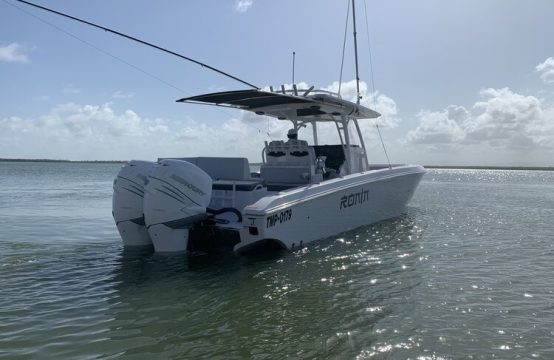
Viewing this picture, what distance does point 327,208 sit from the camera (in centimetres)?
838

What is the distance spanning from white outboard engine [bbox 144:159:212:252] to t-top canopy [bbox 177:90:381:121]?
2137mm

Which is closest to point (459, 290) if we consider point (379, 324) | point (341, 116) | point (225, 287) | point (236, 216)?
point (379, 324)

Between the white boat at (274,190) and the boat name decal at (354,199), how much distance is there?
0.08 ft

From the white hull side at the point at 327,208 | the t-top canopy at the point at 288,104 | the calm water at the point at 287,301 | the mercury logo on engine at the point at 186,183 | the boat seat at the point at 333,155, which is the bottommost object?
the calm water at the point at 287,301

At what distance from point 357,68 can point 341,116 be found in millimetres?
2810

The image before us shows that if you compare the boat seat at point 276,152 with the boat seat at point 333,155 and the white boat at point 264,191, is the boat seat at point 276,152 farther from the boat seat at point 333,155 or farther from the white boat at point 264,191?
the boat seat at point 333,155

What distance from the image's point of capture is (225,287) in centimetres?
587

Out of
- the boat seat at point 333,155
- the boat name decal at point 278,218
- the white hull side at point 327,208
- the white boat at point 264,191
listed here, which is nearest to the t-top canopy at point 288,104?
the white boat at point 264,191

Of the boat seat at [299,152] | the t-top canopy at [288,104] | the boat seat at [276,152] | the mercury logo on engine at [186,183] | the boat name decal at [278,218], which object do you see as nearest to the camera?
the boat name decal at [278,218]

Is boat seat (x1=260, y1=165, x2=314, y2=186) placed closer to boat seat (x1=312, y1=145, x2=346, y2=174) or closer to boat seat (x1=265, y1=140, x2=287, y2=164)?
boat seat (x1=265, y1=140, x2=287, y2=164)

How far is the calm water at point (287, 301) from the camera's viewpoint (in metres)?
4.07

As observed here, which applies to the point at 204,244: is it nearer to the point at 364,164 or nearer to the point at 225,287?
the point at 225,287

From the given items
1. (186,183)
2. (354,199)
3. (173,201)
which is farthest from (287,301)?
(354,199)

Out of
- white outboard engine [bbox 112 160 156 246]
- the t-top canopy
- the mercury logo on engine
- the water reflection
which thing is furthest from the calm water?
the t-top canopy
